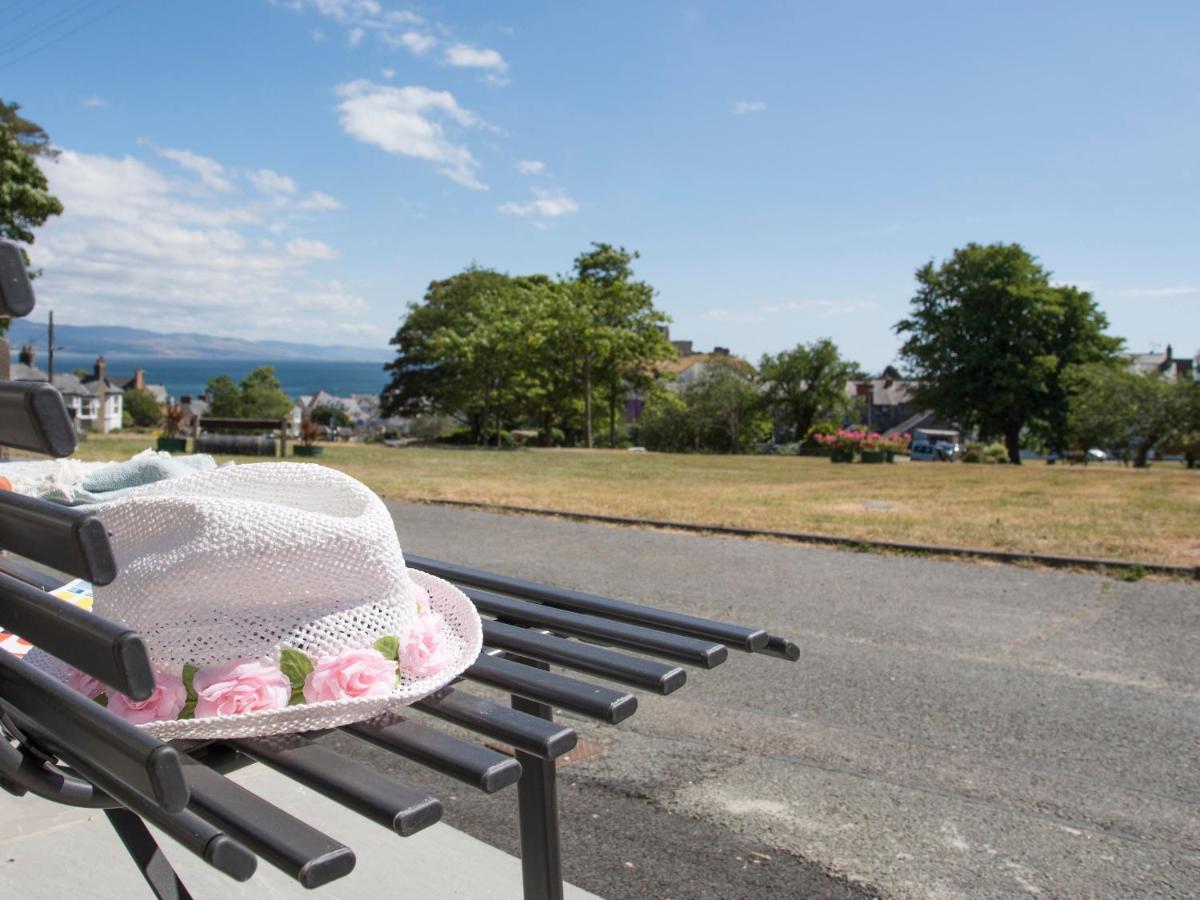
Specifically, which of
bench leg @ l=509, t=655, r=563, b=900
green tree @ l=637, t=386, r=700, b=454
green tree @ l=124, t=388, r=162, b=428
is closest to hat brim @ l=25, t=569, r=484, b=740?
bench leg @ l=509, t=655, r=563, b=900

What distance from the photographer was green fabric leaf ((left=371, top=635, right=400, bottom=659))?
1642 millimetres

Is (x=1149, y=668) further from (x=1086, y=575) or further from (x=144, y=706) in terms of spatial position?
(x=144, y=706)

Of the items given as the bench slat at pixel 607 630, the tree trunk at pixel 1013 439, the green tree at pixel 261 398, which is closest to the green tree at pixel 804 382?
the tree trunk at pixel 1013 439

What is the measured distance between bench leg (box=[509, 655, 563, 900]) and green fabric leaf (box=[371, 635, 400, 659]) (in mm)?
531

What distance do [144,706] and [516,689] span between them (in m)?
0.58

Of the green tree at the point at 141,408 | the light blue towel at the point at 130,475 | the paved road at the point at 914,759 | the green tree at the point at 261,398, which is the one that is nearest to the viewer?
the paved road at the point at 914,759

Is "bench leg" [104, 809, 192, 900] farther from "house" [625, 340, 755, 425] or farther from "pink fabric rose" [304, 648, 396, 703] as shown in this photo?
"house" [625, 340, 755, 425]

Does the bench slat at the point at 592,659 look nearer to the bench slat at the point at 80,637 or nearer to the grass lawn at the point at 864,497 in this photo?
the bench slat at the point at 80,637

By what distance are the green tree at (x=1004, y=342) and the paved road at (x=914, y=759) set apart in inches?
1766

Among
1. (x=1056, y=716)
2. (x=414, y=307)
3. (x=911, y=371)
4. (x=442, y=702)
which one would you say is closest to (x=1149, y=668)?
(x=1056, y=716)

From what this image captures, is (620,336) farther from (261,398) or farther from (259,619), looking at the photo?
(261,398)

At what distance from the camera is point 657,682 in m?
1.77

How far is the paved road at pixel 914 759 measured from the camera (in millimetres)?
2920

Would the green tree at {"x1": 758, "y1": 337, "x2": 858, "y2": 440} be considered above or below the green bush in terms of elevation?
above
